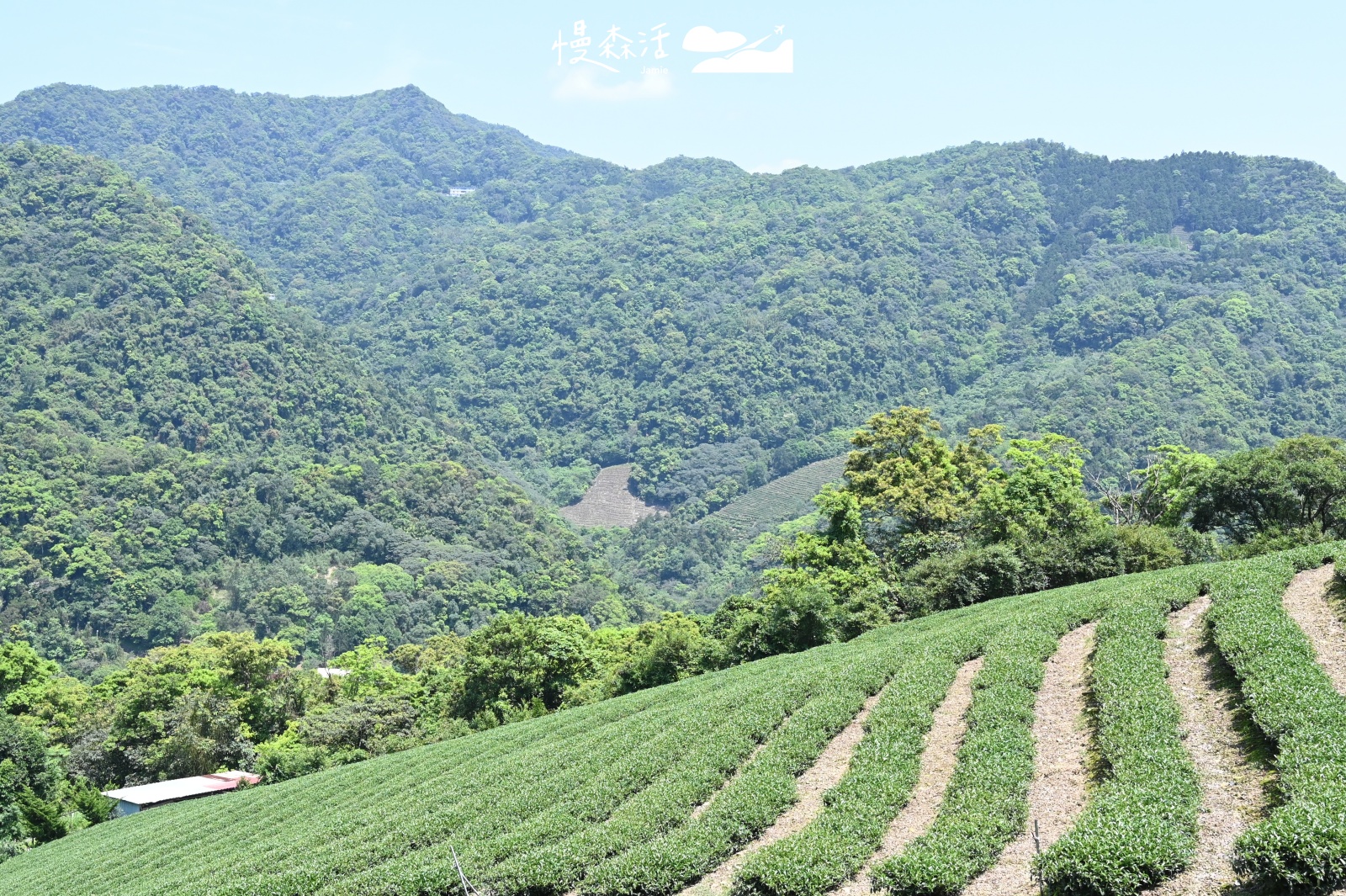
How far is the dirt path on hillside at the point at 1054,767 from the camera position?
12.7 metres

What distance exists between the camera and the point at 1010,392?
173 m

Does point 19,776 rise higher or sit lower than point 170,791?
higher

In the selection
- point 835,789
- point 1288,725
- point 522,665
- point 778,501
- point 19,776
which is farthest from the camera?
point 778,501

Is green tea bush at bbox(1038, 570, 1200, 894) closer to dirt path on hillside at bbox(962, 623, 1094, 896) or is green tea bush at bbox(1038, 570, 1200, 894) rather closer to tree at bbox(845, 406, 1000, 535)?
dirt path on hillside at bbox(962, 623, 1094, 896)

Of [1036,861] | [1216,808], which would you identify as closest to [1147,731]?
[1216,808]

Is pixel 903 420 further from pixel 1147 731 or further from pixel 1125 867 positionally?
pixel 1125 867

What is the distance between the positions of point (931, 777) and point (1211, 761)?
3953 mm

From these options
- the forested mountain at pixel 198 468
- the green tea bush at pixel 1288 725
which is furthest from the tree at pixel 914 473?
the forested mountain at pixel 198 468

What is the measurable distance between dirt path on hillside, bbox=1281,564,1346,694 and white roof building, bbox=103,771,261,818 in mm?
38283

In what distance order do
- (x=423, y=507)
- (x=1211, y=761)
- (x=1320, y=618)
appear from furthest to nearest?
1. (x=423, y=507)
2. (x=1320, y=618)
3. (x=1211, y=761)

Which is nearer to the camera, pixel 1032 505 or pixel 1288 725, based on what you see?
pixel 1288 725

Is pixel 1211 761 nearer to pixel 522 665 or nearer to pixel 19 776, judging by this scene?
pixel 522 665

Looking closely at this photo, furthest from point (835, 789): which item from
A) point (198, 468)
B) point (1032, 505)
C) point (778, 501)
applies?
point (778, 501)

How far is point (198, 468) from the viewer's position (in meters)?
114
